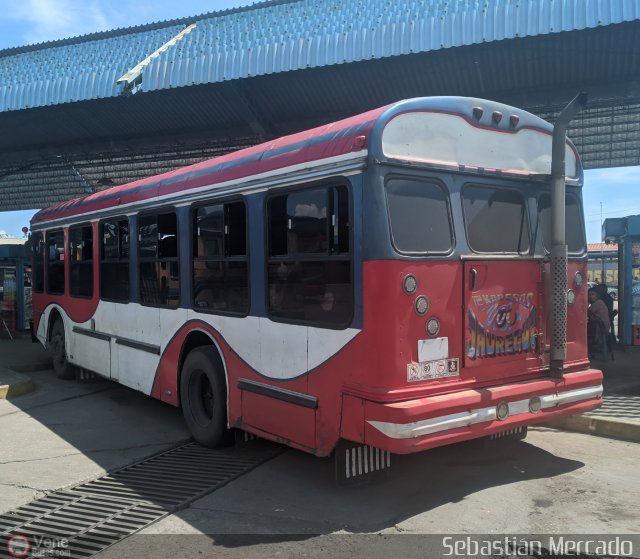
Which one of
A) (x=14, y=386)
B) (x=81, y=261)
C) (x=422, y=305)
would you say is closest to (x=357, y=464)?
(x=422, y=305)

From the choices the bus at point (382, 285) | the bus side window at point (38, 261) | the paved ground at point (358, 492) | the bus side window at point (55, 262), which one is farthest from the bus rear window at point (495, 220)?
the bus side window at point (38, 261)

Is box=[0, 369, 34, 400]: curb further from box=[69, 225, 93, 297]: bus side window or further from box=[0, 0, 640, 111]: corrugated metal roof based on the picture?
box=[0, 0, 640, 111]: corrugated metal roof

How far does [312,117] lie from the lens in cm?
1141

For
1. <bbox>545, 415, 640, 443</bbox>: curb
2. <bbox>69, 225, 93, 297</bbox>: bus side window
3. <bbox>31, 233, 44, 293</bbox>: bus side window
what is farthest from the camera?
<bbox>31, 233, 44, 293</bbox>: bus side window

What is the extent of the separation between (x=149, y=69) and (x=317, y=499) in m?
8.68

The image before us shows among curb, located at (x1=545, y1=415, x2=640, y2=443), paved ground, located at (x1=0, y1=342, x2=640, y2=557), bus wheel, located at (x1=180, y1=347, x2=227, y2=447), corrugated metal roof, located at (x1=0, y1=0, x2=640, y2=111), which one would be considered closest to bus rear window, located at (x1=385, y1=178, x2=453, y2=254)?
paved ground, located at (x1=0, y1=342, x2=640, y2=557)

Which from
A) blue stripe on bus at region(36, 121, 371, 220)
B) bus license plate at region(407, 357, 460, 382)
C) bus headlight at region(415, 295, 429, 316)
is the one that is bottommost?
bus license plate at region(407, 357, 460, 382)

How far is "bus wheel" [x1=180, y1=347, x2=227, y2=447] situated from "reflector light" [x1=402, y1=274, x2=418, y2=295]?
2.34m

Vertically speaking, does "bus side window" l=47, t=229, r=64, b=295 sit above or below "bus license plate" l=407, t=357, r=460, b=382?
above

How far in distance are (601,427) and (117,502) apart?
485 cm

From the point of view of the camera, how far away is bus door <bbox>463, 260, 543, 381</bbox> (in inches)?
176

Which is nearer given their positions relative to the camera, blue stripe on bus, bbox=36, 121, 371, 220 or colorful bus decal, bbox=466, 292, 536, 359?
blue stripe on bus, bbox=36, 121, 371, 220

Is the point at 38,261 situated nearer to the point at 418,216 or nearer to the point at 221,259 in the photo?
the point at 221,259

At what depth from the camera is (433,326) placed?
167 inches
